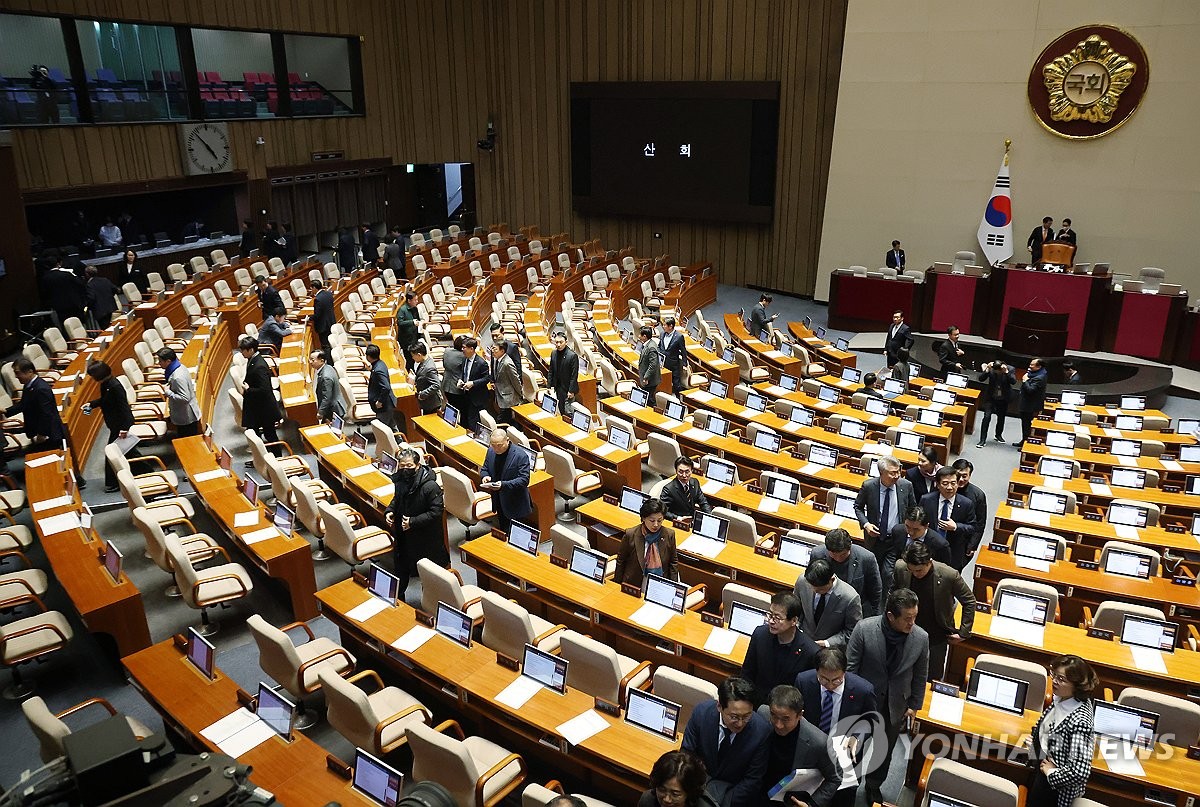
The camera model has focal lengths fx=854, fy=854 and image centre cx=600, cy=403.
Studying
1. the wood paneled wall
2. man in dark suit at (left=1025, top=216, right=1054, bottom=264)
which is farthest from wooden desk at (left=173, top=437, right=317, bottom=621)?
man in dark suit at (left=1025, top=216, right=1054, bottom=264)

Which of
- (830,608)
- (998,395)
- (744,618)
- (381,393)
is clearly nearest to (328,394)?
(381,393)

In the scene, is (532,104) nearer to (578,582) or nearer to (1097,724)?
(578,582)

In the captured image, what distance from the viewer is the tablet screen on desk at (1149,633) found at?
562cm

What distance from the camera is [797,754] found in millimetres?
4066

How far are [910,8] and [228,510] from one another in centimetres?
1653

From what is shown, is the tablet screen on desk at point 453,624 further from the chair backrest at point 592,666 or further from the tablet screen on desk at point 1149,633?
the tablet screen on desk at point 1149,633

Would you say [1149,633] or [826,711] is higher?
[826,711]

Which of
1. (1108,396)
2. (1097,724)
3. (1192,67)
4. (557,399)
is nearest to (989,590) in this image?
(1097,724)

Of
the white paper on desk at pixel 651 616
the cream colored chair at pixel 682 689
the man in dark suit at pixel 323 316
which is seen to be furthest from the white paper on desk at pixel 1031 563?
the man in dark suit at pixel 323 316

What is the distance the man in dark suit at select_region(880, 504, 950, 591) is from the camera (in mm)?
5785

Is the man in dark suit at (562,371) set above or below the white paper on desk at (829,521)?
above

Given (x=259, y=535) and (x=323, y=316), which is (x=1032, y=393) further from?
(x=323, y=316)

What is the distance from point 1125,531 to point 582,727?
18.3 ft

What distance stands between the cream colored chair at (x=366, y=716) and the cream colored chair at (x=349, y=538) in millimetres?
2056
